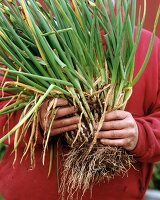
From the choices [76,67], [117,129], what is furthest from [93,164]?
[76,67]

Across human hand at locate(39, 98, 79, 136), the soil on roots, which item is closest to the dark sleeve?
the soil on roots

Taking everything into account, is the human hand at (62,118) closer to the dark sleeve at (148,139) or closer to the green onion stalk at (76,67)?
the green onion stalk at (76,67)

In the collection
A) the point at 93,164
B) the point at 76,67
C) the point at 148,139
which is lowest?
the point at 93,164

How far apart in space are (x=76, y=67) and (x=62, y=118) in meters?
0.16

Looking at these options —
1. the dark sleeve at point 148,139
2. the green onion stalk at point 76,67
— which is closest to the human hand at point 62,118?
the green onion stalk at point 76,67

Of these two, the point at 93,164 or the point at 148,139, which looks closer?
the point at 93,164

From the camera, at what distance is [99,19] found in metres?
1.75

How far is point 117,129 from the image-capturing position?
5.47 feet

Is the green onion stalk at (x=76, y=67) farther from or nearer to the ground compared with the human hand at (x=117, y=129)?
farther from the ground

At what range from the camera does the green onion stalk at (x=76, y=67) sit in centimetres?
164

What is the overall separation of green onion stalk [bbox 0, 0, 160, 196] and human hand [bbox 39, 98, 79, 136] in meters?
0.02

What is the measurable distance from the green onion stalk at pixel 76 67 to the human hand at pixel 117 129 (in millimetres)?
25

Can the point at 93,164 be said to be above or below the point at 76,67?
below

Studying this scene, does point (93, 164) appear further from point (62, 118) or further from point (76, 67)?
point (76, 67)
